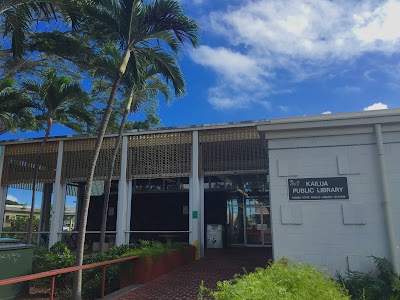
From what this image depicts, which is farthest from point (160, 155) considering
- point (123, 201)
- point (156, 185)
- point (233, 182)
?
point (156, 185)

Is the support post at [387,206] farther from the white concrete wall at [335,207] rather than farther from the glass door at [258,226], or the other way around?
the glass door at [258,226]

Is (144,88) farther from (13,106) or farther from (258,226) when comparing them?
(258,226)

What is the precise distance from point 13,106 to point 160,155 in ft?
18.2

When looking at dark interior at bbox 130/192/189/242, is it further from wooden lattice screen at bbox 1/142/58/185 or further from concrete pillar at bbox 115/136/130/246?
concrete pillar at bbox 115/136/130/246

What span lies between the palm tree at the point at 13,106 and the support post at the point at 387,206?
11.3 meters

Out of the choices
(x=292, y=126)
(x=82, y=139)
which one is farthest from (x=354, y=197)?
(x=82, y=139)

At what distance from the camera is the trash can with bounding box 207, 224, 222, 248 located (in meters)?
16.8

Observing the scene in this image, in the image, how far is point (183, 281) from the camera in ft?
27.5

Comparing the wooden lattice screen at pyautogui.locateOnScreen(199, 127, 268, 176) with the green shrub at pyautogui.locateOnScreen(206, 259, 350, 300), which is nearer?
the green shrub at pyautogui.locateOnScreen(206, 259, 350, 300)

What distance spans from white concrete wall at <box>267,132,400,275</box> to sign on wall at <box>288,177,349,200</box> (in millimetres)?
92

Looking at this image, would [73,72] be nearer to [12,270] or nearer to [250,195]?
[250,195]

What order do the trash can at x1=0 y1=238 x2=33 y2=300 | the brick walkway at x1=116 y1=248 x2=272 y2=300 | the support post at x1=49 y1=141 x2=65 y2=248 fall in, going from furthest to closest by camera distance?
the support post at x1=49 y1=141 x2=65 y2=248 → the brick walkway at x1=116 y1=248 x2=272 y2=300 → the trash can at x1=0 y1=238 x2=33 y2=300

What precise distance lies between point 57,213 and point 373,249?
1241 cm

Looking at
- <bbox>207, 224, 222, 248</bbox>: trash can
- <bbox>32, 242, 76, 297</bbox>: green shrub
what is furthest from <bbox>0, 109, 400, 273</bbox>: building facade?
<bbox>32, 242, 76, 297</bbox>: green shrub
